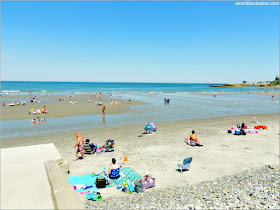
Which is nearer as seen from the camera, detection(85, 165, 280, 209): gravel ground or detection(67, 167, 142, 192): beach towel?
detection(85, 165, 280, 209): gravel ground

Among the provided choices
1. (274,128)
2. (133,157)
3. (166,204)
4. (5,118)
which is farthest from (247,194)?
(5,118)

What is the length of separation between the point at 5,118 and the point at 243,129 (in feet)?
82.1

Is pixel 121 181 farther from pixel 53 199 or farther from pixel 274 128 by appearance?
pixel 274 128

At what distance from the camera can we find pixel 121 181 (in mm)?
9266

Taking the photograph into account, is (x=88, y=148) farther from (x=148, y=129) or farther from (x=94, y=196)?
(x=148, y=129)

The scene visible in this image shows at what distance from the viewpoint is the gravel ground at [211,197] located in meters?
7.32

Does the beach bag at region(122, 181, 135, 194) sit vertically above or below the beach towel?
above

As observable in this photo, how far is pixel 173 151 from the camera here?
44.7ft

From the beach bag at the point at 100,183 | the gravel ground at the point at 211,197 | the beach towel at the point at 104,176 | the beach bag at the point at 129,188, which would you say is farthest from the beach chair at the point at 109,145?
the gravel ground at the point at 211,197

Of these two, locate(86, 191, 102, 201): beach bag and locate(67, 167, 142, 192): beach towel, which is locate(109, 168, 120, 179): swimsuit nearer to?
locate(67, 167, 142, 192): beach towel

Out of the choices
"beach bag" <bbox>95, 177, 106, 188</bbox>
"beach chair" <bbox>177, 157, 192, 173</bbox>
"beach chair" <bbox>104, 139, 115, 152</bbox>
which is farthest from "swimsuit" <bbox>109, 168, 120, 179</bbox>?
"beach chair" <bbox>104, 139, 115, 152</bbox>

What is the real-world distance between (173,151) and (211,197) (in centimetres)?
583

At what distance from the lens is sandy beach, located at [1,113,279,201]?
34.2ft

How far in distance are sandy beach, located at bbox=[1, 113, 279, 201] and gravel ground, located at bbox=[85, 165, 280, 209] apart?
0.67 m
